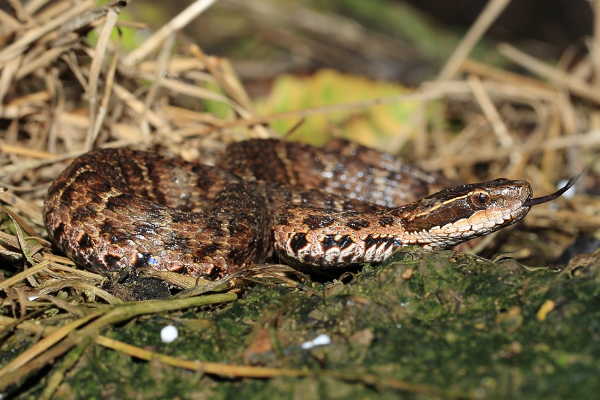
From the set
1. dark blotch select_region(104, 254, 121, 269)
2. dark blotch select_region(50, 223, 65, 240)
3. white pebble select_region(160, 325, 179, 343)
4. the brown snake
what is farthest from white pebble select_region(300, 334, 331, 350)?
dark blotch select_region(50, 223, 65, 240)

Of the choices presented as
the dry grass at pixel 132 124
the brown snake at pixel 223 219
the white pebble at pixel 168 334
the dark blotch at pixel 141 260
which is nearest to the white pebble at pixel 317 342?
the dry grass at pixel 132 124

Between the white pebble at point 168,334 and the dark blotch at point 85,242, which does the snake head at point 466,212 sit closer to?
the white pebble at point 168,334

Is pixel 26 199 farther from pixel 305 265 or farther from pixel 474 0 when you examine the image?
pixel 474 0

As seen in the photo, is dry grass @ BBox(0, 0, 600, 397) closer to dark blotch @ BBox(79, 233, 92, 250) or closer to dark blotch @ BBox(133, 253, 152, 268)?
dark blotch @ BBox(79, 233, 92, 250)

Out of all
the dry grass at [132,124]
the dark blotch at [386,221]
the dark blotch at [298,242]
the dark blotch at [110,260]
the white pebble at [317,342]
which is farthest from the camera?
the dark blotch at [386,221]

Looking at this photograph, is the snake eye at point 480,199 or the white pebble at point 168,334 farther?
the snake eye at point 480,199

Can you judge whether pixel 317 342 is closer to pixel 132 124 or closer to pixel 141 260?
pixel 141 260

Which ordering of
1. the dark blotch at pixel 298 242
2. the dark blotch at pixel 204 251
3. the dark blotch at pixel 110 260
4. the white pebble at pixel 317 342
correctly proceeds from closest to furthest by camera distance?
the white pebble at pixel 317 342 → the dark blotch at pixel 110 260 → the dark blotch at pixel 204 251 → the dark blotch at pixel 298 242
